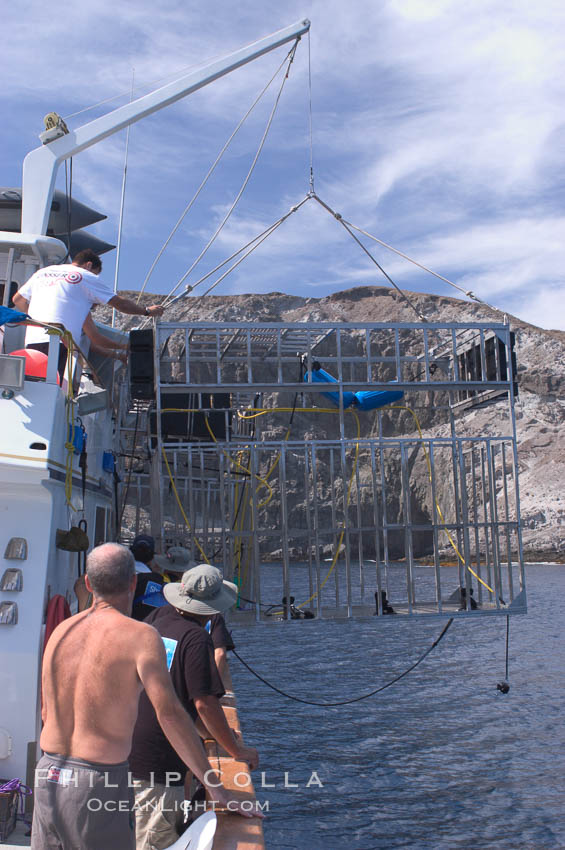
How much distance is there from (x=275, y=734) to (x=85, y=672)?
26.7ft

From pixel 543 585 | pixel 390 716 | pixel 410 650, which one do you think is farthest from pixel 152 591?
pixel 543 585

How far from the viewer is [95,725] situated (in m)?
3.04

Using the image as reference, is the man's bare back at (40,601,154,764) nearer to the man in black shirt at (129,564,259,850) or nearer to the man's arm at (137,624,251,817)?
the man's arm at (137,624,251,817)

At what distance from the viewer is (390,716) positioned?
1160cm

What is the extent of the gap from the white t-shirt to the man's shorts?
447 centimetres

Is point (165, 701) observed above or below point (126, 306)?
below

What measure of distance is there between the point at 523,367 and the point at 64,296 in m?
67.8

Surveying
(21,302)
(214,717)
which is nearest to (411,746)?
(214,717)

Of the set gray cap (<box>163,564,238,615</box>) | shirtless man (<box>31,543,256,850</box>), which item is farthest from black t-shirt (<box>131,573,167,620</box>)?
shirtless man (<box>31,543,256,850</box>)

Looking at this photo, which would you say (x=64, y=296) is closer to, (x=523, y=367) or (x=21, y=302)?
(x=21, y=302)

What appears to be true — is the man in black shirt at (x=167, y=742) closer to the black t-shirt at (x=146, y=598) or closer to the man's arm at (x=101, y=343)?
the black t-shirt at (x=146, y=598)

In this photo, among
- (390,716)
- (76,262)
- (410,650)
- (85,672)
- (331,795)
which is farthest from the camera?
(410,650)

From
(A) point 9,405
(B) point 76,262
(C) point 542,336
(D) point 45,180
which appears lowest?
(A) point 9,405

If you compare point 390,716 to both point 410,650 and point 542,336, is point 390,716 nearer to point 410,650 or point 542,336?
point 410,650
